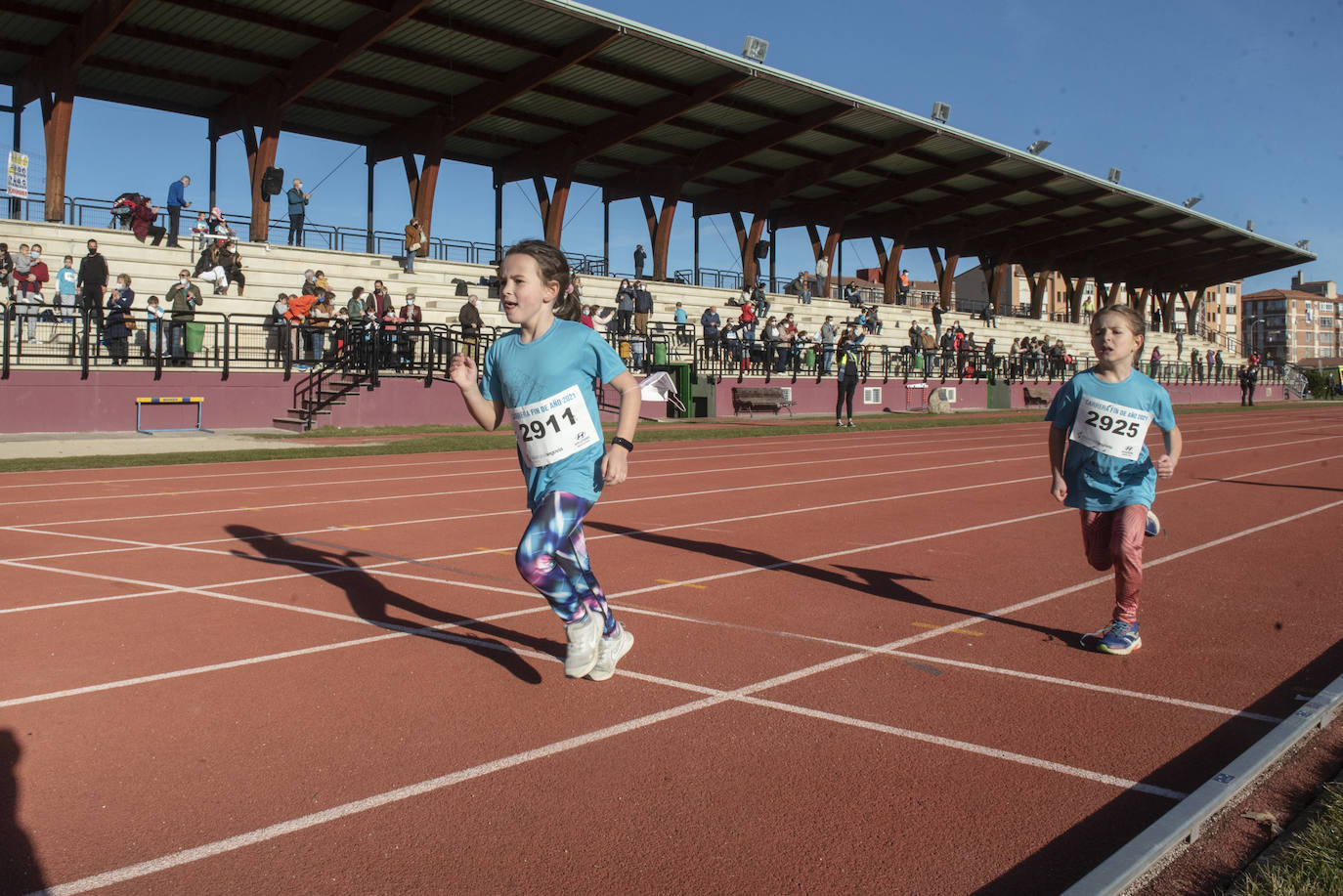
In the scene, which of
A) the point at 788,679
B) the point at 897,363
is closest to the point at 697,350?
the point at 897,363

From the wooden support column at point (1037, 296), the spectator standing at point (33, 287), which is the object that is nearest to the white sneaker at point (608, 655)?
the spectator standing at point (33, 287)

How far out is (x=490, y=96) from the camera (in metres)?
32.6

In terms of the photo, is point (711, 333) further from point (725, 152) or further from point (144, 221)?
point (144, 221)

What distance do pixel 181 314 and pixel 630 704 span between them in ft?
66.7

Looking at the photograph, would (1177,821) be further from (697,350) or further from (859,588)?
(697,350)

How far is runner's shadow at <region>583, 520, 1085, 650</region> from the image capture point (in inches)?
240

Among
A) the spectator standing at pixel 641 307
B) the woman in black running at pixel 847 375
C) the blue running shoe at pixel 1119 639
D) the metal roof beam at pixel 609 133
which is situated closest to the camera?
the blue running shoe at pixel 1119 639

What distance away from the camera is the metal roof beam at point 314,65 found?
26.8 metres

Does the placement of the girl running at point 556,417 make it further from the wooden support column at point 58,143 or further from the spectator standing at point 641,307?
the spectator standing at point 641,307

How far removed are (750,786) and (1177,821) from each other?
1.31 m

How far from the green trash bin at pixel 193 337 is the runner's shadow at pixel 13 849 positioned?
1983cm

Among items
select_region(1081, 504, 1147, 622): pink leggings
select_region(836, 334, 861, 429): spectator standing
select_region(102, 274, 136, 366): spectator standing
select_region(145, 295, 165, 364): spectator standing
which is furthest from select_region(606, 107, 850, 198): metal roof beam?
select_region(1081, 504, 1147, 622): pink leggings

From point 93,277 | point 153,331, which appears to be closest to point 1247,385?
point 153,331

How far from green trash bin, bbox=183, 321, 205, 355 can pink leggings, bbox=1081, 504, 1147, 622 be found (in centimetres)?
2030
